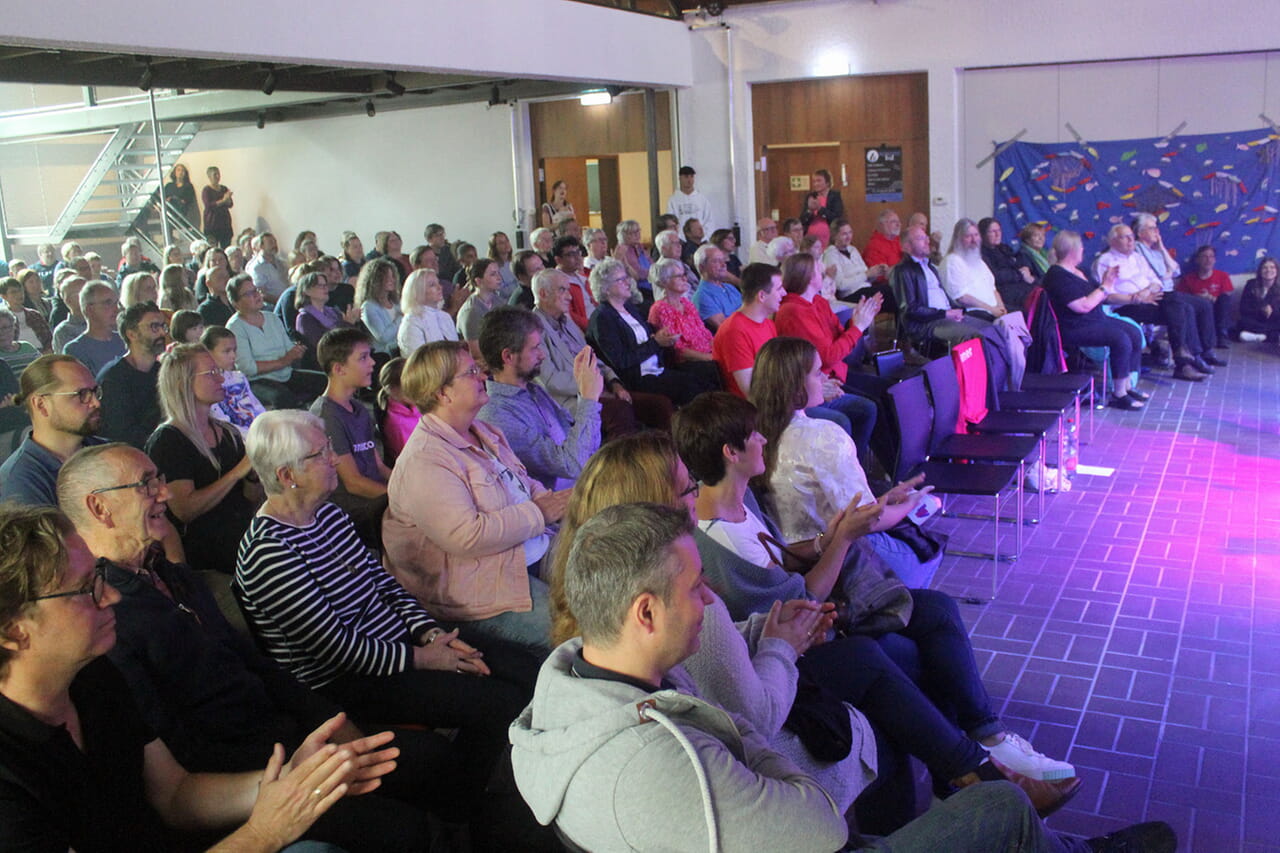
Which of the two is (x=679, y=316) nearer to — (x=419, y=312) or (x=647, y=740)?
(x=419, y=312)

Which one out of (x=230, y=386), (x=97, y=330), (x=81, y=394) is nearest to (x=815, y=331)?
(x=230, y=386)

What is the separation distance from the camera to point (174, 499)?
382 centimetres

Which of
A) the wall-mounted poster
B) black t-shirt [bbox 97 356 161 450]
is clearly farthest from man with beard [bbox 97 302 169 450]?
the wall-mounted poster

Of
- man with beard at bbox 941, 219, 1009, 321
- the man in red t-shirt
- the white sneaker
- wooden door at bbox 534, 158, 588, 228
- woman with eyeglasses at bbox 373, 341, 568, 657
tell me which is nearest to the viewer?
the white sneaker

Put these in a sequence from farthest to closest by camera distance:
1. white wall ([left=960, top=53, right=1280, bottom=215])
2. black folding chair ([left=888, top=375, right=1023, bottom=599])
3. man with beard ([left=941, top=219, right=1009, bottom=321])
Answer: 1. white wall ([left=960, top=53, right=1280, bottom=215])
2. man with beard ([left=941, top=219, right=1009, bottom=321])
3. black folding chair ([left=888, top=375, right=1023, bottom=599])

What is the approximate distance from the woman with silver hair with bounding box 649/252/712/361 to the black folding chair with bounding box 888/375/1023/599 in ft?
7.11

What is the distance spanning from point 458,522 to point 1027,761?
5.77ft

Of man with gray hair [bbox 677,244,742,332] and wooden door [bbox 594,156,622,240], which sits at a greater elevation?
wooden door [bbox 594,156,622,240]

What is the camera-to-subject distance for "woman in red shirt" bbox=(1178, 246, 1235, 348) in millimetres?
10438

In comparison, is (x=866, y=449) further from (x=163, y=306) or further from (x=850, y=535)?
(x=163, y=306)

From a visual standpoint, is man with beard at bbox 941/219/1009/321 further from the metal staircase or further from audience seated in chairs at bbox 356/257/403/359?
the metal staircase

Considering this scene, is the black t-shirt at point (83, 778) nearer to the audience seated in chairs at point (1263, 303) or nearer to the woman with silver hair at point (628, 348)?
the woman with silver hair at point (628, 348)

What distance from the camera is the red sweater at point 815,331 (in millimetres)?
6387

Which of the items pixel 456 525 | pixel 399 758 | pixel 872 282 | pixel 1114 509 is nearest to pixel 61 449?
pixel 456 525
